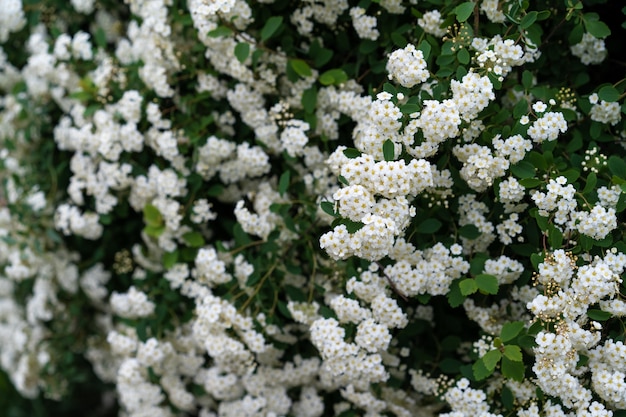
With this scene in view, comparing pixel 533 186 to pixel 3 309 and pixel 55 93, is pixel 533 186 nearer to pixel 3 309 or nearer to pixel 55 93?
pixel 55 93

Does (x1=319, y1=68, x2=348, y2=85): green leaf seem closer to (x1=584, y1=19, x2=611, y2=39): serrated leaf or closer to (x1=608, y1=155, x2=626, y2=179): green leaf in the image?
(x1=584, y1=19, x2=611, y2=39): serrated leaf

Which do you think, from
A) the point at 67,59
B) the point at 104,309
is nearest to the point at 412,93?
the point at 67,59

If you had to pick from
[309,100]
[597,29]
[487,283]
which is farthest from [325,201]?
[597,29]

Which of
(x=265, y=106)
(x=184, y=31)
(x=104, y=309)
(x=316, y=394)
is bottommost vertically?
(x=104, y=309)

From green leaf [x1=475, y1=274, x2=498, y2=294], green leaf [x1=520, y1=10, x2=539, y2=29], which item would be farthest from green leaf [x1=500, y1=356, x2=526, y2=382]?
green leaf [x1=520, y1=10, x2=539, y2=29]

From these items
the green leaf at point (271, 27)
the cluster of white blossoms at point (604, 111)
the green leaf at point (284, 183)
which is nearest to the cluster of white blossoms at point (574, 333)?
the cluster of white blossoms at point (604, 111)

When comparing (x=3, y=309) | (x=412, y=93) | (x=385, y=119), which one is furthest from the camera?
(x=3, y=309)

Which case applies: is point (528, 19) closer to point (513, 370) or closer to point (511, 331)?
point (511, 331)
